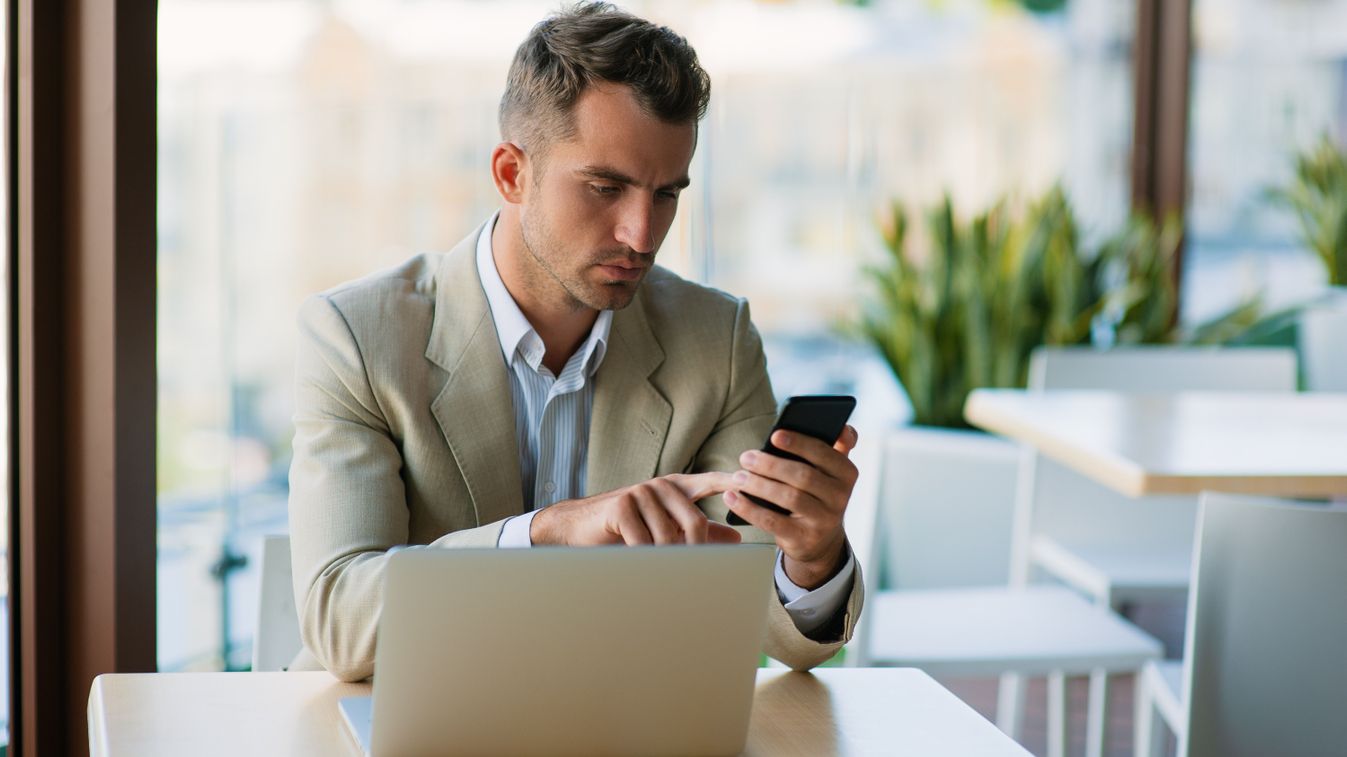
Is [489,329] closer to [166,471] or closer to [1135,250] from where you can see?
[166,471]

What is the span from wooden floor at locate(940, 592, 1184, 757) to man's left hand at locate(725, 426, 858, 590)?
1.92m

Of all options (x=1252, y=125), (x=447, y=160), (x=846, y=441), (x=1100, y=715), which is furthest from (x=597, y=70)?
(x=1252, y=125)

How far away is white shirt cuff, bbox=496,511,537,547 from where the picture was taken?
1.47 metres

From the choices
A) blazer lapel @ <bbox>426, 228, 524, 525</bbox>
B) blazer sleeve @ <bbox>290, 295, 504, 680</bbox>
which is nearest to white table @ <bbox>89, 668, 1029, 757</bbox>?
blazer sleeve @ <bbox>290, 295, 504, 680</bbox>

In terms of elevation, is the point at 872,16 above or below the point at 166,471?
above

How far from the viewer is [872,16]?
4742 mm

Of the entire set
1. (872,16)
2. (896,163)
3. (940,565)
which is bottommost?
(940,565)

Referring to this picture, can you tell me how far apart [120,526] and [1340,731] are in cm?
175

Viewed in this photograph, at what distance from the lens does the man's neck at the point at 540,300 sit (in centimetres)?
182

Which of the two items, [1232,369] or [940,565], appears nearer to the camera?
[1232,369]

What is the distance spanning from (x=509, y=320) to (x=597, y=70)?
0.35 meters

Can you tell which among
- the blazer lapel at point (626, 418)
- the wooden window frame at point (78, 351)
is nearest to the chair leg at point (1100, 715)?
the blazer lapel at point (626, 418)

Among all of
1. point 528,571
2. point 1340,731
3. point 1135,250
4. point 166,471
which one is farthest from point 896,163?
point 528,571

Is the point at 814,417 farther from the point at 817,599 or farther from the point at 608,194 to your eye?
the point at 608,194
